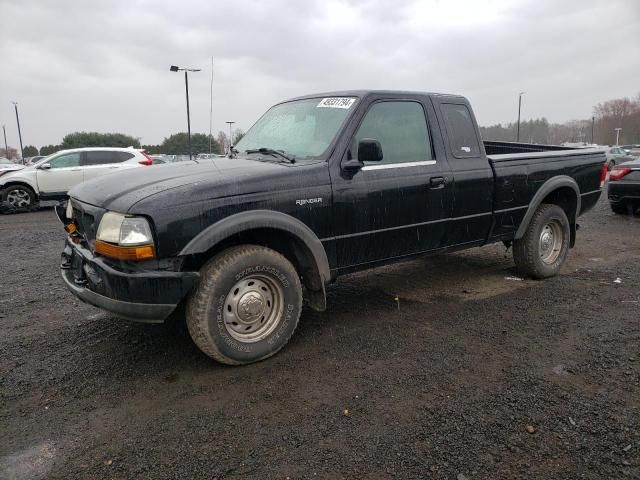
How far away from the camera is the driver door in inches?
502

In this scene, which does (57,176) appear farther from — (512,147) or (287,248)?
(512,147)

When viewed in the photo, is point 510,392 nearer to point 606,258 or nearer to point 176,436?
point 176,436

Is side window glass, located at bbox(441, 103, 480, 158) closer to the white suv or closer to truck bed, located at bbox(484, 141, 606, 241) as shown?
truck bed, located at bbox(484, 141, 606, 241)

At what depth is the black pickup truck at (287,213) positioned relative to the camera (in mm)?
3002

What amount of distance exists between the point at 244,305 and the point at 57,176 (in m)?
11.7

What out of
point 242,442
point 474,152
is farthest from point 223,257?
point 474,152

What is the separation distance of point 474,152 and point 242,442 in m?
3.48

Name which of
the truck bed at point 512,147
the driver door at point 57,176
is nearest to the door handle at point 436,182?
the truck bed at point 512,147

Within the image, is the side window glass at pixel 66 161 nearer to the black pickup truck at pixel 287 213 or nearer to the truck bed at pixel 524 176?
the black pickup truck at pixel 287 213

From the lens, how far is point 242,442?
8.29 ft

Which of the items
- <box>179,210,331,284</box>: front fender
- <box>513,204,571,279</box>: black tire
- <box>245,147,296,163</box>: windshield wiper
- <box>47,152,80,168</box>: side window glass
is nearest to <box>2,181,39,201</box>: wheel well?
<box>47,152,80,168</box>: side window glass

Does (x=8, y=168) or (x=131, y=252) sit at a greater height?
(x=8, y=168)

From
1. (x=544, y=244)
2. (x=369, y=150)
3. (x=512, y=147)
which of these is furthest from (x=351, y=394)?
(x=512, y=147)

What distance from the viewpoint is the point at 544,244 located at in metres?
5.57
